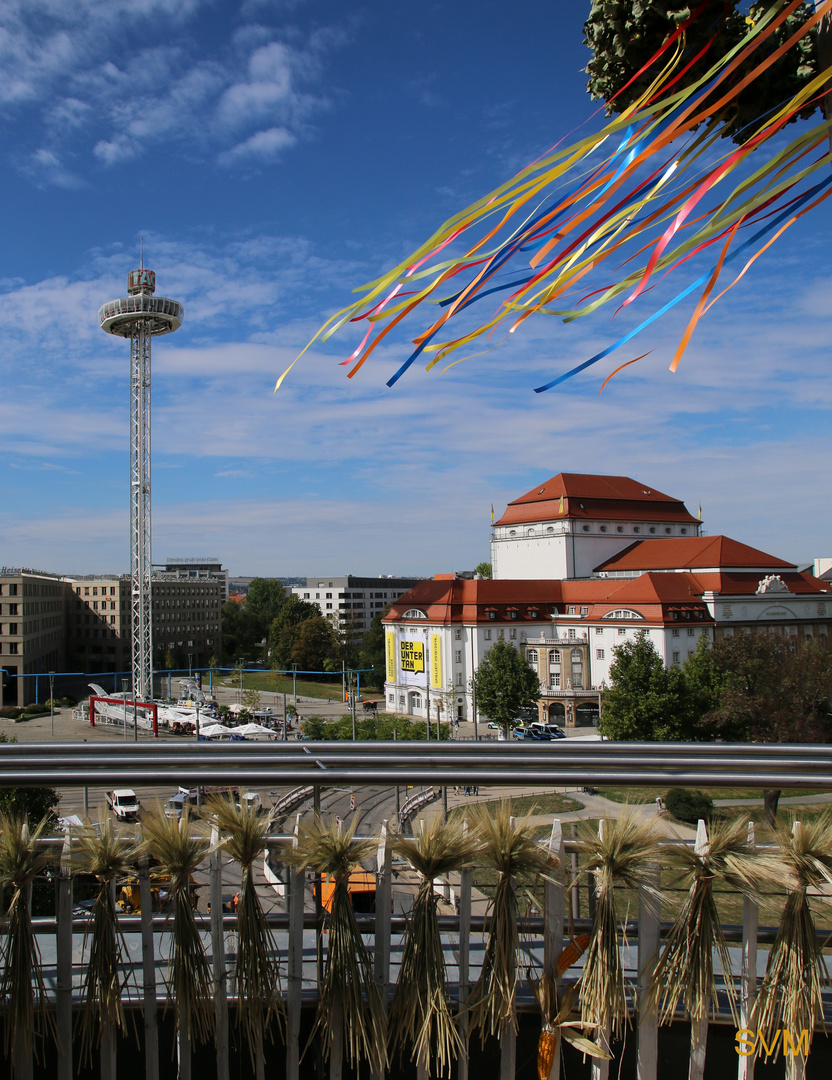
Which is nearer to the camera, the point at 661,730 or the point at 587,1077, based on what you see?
the point at 587,1077

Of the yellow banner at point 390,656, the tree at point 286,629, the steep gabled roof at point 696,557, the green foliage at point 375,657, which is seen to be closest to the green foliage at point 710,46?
the steep gabled roof at point 696,557

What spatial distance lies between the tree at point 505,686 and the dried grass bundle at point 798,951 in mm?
35755

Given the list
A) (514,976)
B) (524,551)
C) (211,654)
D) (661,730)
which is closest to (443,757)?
(514,976)

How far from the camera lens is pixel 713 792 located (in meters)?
1.98

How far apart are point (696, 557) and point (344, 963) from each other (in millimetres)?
45689

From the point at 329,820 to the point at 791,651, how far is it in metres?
33.8

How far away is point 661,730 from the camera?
92.5 feet

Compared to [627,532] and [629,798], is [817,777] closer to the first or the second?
[629,798]

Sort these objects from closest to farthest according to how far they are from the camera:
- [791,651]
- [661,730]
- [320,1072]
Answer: [320,1072], [661,730], [791,651]

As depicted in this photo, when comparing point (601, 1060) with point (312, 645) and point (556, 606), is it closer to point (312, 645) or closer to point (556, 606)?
point (556, 606)

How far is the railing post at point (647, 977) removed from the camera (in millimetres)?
1997

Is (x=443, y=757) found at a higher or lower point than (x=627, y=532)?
lower

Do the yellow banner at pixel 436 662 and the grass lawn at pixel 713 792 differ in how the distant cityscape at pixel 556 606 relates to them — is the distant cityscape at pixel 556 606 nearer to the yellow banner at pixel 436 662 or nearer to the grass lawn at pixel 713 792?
the yellow banner at pixel 436 662

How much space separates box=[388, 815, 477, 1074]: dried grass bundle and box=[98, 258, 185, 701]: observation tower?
3981 centimetres
